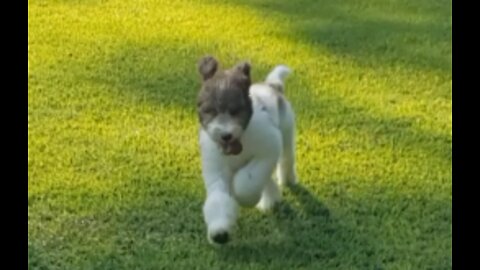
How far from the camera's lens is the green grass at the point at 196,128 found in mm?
3918

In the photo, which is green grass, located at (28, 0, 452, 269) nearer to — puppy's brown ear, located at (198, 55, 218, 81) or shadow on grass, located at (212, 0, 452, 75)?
shadow on grass, located at (212, 0, 452, 75)

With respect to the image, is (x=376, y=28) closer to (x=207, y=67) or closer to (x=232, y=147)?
(x=207, y=67)

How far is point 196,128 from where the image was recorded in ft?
16.4

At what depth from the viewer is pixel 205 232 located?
157 inches

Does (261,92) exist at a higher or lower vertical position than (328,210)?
higher

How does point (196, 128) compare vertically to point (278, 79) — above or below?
below

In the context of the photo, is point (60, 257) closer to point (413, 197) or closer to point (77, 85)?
point (413, 197)

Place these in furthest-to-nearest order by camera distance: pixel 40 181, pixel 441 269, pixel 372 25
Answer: pixel 372 25, pixel 40 181, pixel 441 269

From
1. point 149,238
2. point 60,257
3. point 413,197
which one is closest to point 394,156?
point 413,197

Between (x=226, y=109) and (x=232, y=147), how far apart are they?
148 mm

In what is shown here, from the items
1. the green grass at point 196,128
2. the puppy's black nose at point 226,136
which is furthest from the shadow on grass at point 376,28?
the puppy's black nose at point 226,136

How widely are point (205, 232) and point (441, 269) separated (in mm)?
870

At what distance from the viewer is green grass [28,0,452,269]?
154 inches

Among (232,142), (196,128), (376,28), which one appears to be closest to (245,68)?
(232,142)
